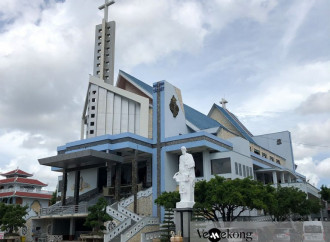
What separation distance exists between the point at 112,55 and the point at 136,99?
8.50 meters

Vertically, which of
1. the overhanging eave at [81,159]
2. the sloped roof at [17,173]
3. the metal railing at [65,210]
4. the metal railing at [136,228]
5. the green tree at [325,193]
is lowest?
the metal railing at [136,228]

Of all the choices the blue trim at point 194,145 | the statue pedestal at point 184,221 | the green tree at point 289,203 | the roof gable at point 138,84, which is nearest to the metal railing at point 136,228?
the statue pedestal at point 184,221

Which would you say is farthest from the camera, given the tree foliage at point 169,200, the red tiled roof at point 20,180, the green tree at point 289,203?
the red tiled roof at point 20,180

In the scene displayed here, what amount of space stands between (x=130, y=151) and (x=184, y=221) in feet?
61.3

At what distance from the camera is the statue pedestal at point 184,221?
19.3 metres

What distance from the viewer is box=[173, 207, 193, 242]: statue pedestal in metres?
19.3

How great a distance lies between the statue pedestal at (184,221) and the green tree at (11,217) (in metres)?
18.9

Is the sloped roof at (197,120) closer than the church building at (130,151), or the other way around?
the church building at (130,151)

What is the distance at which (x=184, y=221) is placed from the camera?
19.5 m

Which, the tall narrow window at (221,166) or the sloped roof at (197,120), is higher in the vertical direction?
the sloped roof at (197,120)

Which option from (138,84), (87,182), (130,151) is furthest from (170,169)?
(138,84)

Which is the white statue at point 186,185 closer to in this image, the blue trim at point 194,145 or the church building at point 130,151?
the church building at point 130,151

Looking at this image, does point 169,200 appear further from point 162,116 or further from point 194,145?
point 162,116

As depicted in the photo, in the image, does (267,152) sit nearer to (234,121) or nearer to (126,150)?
(234,121)
